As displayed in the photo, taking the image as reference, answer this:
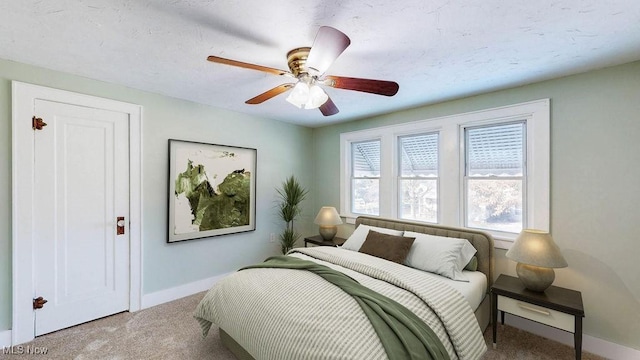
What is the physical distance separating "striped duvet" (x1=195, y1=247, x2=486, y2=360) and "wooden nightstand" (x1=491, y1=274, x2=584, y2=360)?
585 mm

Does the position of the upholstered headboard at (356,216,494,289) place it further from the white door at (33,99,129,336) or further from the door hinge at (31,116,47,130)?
the door hinge at (31,116,47,130)

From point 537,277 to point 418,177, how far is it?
61.0 inches

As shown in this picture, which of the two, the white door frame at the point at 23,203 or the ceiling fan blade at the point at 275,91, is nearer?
the ceiling fan blade at the point at 275,91

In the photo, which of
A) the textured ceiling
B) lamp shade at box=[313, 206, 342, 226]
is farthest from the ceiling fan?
lamp shade at box=[313, 206, 342, 226]

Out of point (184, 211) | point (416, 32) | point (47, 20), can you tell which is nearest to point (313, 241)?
point (184, 211)

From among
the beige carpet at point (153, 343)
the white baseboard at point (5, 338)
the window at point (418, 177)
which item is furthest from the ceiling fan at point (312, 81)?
the white baseboard at point (5, 338)

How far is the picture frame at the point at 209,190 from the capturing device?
3.11 m

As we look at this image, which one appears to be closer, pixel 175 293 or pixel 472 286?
pixel 472 286

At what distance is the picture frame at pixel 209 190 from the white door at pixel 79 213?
18.3 inches

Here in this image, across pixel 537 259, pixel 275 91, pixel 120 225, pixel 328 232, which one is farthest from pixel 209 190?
pixel 537 259

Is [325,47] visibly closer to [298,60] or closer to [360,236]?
[298,60]

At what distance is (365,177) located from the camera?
3941 mm

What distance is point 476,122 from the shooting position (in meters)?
2.85

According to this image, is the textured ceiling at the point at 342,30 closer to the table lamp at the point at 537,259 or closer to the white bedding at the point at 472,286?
the table lamp at the point at 537,259
